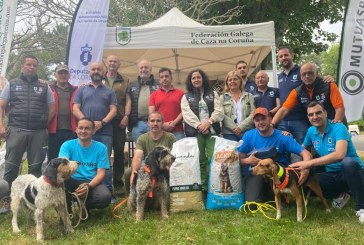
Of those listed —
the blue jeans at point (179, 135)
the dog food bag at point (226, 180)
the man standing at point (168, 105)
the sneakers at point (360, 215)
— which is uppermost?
the man standing at point (168, 105)

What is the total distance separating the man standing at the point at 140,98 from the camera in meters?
5.53

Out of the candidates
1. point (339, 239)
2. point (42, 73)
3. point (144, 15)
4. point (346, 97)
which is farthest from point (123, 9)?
point (42, 73)

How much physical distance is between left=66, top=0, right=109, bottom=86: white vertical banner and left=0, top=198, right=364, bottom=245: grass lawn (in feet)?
10.0

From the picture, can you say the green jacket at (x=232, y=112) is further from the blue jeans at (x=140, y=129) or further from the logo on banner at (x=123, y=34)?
the logo on banner at (x=123, y=34)

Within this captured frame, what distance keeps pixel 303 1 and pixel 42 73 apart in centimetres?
2565

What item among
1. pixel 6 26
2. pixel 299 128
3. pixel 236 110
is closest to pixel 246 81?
pixel 236 110

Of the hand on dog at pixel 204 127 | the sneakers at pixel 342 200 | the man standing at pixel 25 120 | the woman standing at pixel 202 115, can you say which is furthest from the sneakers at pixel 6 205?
the sneakers at pixel 342 200

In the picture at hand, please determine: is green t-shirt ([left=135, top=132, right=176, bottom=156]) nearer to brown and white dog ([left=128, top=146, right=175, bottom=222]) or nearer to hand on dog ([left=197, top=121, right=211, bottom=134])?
brown and white dog ([left=128, top=146, right=175, bottom=222])

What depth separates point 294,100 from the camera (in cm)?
487

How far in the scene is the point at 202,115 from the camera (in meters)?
4.97

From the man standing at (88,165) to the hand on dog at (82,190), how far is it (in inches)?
1.1

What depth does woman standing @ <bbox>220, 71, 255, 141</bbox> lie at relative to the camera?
4.99 meters

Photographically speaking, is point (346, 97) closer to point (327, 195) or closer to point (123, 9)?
point (327, 195)

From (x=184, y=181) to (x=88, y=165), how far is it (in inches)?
47.4
